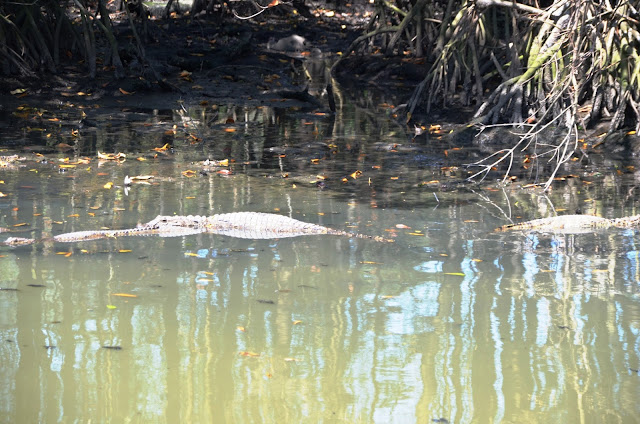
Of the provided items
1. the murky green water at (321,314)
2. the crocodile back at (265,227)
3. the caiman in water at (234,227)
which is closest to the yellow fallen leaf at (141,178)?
the murky green water at (321,314)

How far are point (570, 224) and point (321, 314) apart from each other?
274cm

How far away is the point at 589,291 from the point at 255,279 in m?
1.98

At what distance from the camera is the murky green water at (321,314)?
136 inches

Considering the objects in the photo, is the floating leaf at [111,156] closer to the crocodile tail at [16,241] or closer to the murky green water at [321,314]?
the murky green water at [321,314]

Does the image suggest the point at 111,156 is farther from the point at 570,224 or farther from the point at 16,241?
the point at 570,224

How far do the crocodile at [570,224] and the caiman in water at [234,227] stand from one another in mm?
1171

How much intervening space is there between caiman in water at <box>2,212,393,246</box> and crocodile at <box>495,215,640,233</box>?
1.17 meters

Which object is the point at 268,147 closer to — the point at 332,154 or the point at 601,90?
the point at 332,154

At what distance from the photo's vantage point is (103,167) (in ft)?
28.1

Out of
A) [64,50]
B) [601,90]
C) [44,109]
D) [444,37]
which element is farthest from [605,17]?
[64,50]

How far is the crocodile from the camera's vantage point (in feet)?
20.6

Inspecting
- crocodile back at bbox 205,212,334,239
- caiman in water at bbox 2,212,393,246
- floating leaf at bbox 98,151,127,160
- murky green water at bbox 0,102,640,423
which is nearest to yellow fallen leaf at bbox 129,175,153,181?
murky green water at bbox 0,102,640,423

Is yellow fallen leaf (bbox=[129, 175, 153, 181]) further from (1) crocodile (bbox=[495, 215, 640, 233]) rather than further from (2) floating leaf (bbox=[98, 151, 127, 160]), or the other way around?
(1) crocodile (bbox=[495, 215, 640, 233])

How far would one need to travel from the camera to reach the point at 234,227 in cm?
611
